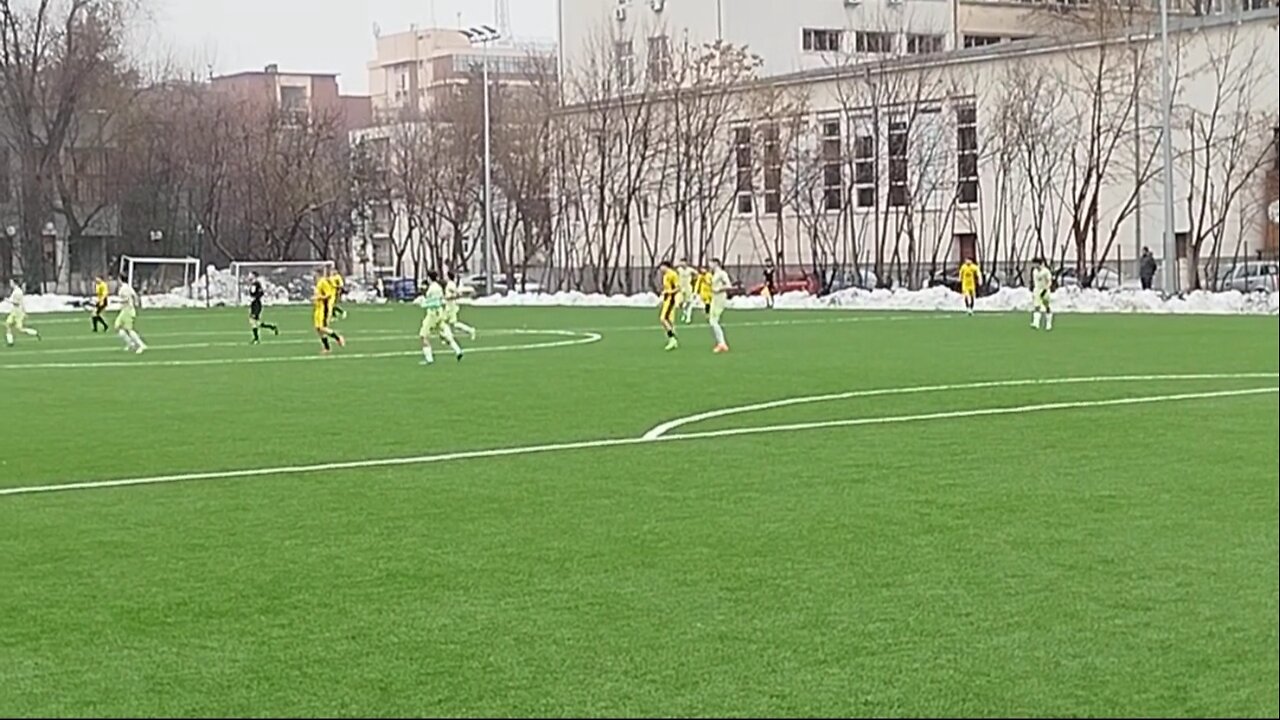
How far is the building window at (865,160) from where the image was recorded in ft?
229

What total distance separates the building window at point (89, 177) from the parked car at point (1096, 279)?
44201 millimetres

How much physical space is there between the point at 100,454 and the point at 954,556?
10014 millimetres

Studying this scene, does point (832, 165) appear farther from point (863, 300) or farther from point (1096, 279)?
point (1096, 279)

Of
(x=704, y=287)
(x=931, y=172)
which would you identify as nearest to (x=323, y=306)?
(x=704, y=287)

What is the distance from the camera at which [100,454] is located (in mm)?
18609

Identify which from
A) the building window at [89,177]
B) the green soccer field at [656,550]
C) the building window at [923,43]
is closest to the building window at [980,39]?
the building window at [923,43]

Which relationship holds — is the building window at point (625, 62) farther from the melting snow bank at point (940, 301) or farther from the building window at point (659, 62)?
the melting snow bank at point (940, 301)

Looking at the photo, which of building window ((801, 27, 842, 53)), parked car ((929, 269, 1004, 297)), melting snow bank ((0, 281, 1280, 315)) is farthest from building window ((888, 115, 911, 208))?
building window ((801, 27, 842, 53))

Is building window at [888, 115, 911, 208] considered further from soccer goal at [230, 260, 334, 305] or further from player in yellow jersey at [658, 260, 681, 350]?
player in yellow jersey at [658, 260, 681, 350]

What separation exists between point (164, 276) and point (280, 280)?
5.08m

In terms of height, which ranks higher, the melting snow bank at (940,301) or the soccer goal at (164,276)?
the soccer goal at (164,276)

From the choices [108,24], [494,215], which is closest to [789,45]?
[494,215]

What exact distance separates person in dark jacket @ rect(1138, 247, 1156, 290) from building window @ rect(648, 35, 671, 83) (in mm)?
22319

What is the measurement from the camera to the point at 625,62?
77.7 meters
